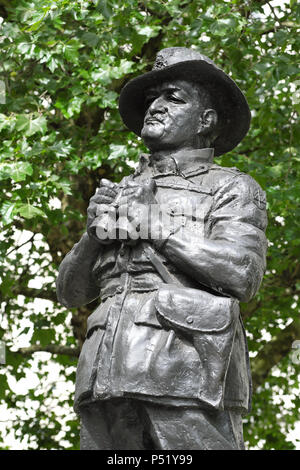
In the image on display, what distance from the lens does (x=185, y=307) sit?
4.13 metres

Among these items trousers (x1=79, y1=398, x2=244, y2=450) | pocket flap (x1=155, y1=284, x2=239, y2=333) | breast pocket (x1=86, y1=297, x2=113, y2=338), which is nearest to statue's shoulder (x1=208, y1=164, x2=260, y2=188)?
pocket flap (x1=155, y1=284, x2=239, y2=333)

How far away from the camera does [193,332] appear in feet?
13.5

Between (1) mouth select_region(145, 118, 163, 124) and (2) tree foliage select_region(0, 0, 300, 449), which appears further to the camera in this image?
(2) tree foliage select_region(0, 0, 300, 449)

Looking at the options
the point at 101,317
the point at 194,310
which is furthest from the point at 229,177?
the point at 101,317

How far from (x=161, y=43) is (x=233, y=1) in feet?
5.94

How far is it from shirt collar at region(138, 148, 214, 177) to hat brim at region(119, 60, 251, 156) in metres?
0.30

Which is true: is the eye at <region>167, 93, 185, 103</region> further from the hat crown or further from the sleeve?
the sleeve

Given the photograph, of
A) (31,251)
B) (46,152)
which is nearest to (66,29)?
(46,152)

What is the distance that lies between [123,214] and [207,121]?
2.85ft

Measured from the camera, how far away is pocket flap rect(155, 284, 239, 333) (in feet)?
13.5

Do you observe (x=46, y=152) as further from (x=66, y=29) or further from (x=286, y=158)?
(x=286, y=158)

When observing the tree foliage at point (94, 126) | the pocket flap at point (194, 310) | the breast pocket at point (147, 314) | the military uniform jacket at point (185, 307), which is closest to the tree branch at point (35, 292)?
the tree foliage at point (94, 126)

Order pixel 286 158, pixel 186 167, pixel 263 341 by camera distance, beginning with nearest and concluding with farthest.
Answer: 1. pixel 186 167
2. pixel 286 158
3. pixel 263 341

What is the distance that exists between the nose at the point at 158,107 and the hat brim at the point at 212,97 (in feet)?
0.42
